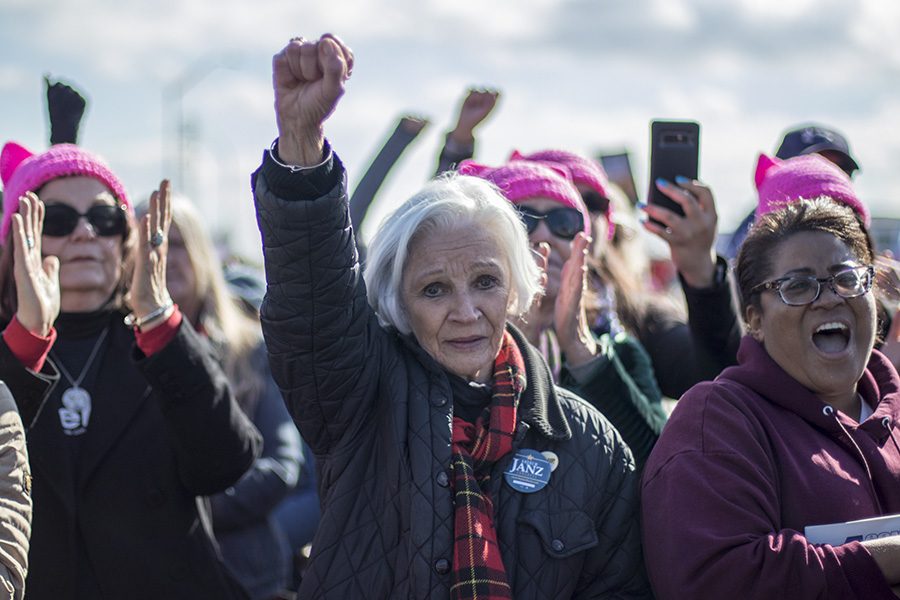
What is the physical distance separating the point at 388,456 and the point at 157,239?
1295 mm

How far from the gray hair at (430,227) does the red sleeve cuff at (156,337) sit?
0.78 m

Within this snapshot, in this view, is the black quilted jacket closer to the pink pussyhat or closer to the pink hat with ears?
the pink hat with ears

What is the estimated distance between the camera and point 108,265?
352cm

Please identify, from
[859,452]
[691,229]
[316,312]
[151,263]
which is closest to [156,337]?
[151,263]

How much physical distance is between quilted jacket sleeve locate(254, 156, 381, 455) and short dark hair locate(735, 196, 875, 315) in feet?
3.61

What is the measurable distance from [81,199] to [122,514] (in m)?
1.09

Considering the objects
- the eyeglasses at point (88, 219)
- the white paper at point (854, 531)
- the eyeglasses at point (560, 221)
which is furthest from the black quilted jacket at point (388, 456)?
the eyeglasses at point (88, 219)

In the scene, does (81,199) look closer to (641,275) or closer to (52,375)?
(52,375)

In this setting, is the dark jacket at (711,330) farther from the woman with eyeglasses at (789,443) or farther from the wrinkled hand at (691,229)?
the woman with eyeglasses at (789,443)

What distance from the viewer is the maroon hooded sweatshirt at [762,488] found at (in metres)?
2.30

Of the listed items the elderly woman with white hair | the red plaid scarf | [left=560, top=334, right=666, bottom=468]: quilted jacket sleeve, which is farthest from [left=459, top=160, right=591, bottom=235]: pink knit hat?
the red plaid scarf

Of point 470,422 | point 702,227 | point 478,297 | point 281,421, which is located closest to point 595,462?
point 470,422

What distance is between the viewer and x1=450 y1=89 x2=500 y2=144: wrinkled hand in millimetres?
4391

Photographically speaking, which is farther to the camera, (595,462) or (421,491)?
(595,462)
